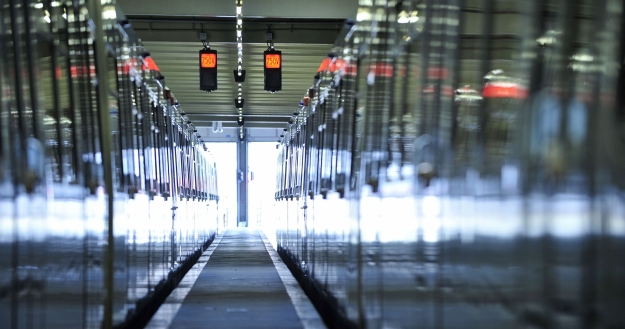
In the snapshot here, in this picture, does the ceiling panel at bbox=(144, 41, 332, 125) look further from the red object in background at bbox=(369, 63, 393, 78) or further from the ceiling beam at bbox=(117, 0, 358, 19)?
the red object in background at bbox=(369, 63, 393, 78)

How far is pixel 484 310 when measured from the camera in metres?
3.26

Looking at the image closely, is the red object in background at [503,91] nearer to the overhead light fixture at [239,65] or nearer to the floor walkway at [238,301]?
the floor walkway at [238,301]

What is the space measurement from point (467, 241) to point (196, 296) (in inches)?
266

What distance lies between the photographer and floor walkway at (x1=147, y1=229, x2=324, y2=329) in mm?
7781

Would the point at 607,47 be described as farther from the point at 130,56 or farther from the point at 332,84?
the point at 332,84

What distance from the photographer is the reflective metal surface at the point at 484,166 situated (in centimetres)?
224

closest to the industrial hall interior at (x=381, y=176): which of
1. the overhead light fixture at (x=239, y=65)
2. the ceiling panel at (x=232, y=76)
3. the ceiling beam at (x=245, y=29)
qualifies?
the overhead light fixture at (x=239, y=65)

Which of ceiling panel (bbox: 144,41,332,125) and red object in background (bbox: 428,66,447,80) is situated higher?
ceiling panel (bbox: 144,41,332,125)

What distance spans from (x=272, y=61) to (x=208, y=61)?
1.28 metres

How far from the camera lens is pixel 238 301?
30.6 ft

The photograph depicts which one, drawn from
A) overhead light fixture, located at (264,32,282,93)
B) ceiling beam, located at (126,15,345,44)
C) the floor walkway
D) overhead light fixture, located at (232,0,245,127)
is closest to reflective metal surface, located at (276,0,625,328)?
the floor walkway

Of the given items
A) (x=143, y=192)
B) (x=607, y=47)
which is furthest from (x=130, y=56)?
(x=607, y=47)

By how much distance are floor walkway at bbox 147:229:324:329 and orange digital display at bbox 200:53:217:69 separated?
4.17 m

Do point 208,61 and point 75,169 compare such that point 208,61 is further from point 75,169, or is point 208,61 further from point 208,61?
point 75,169
